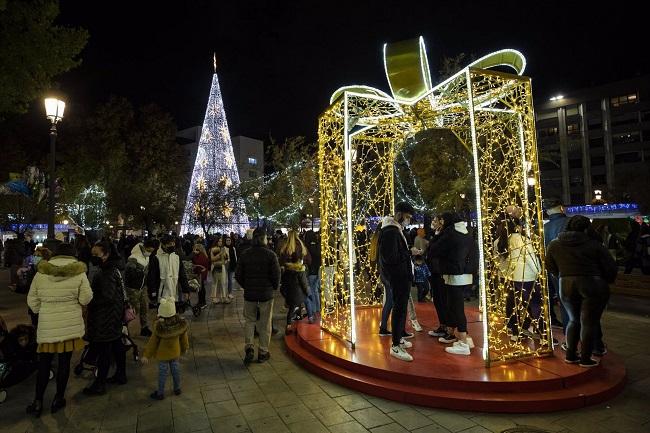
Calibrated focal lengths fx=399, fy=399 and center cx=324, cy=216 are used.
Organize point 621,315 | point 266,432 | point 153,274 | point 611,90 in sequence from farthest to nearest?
point 611,90 < point 621,315 < point 153,274 < point 266,432

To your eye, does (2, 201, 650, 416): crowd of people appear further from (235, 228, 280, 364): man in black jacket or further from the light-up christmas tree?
the light-up christmas tree

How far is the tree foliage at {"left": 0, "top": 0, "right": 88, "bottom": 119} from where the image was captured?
8992 mm

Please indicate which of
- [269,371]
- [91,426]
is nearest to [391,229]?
[269,371]

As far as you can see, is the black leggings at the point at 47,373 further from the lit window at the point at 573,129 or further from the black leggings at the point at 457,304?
the lit window at the point at 573,129

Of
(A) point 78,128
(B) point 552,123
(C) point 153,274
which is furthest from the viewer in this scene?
(B) point 552,123

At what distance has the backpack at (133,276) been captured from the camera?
707cm

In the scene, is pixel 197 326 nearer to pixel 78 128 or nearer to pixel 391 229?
pixel 391 229

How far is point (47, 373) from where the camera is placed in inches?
170

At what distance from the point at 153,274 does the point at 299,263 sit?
2485 millimetres

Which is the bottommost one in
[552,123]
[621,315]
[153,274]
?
[621,315]

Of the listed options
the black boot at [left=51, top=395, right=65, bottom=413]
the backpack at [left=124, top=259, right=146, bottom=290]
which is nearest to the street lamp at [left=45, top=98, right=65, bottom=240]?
the backpack at [left=124, top=259, right=146, bottom=290]

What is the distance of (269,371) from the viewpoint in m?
5.50

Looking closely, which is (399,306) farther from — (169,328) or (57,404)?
(57,404)

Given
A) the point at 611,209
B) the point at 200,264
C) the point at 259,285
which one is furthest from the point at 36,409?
the point at 611,209
